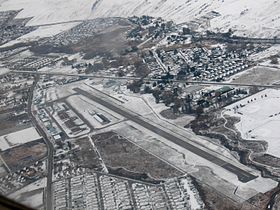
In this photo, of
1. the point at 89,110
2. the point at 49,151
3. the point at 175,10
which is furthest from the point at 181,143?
the point at 175,10

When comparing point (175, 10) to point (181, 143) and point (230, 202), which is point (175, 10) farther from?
point (230, 202)

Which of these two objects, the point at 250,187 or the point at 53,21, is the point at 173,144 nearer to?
the point at 250,187

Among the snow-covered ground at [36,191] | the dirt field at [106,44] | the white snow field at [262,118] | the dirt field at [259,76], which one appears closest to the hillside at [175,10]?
the dirt field at [106,44]

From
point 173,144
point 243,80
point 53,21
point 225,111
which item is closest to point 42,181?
point 173,144

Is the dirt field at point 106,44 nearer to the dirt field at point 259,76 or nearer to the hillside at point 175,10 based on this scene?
the hillside at point 175,10

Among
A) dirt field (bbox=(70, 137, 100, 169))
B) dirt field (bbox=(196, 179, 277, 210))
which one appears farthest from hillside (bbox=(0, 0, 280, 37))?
dirt field (bbox=(196, 179, 277, 210))

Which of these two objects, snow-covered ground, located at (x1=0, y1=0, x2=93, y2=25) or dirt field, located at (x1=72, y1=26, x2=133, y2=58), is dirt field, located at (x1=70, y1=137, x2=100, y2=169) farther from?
snow-covered ground, located at (x1=0, y1=0, x2=93, y2=25)
